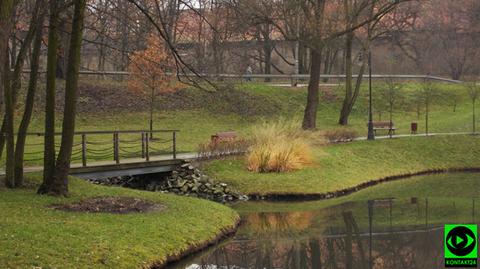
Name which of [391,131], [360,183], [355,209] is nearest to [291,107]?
[391,131]

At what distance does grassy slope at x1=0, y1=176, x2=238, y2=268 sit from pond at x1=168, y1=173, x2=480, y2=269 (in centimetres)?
60

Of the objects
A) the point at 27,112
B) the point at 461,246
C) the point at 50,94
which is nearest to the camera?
the point at 461,246

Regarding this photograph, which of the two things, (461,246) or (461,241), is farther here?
(461,241)

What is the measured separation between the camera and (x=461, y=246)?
13352mm

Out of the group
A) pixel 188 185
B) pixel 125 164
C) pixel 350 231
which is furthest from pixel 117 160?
pixel 350 231

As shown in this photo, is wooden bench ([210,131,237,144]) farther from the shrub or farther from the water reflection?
the water reflection

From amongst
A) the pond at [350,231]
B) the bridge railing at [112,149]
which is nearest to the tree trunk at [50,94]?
the bridge railing at [112,149]

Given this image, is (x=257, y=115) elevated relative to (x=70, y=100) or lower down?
lower down

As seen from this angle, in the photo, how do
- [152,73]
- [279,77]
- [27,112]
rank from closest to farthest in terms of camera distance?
[27,112] < [152,73] < [279,77]

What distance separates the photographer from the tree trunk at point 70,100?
15398 millimetres

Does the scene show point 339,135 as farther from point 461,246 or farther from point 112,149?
point 461,246

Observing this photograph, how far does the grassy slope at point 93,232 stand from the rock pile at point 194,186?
4510 mm

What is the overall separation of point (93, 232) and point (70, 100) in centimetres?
454

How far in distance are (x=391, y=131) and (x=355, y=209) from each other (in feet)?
50.2
